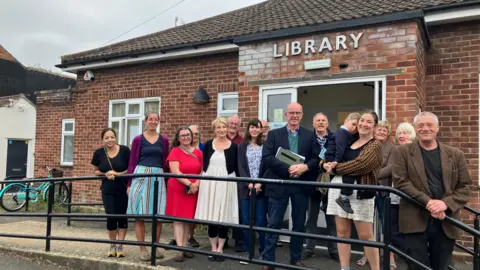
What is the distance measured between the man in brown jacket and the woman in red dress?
2.20m

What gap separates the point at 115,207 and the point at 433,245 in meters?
3.32

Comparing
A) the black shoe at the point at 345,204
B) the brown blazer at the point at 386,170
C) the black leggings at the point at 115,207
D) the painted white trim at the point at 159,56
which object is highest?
the painted white trim at the point at 159,56

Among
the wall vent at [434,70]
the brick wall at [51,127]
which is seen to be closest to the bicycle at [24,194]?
the brick wall at [51,127]

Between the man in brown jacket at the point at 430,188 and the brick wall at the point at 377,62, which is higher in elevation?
the brick wall at the point at 377,62

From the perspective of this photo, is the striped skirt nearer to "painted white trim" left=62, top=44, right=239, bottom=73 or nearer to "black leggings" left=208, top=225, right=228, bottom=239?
"black leggings" left=208, top=225, right=228, bottom=239

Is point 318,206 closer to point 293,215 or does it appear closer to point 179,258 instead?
point 293,215

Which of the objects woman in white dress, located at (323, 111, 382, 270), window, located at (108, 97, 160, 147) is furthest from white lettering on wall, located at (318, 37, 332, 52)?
window, located at (108, 97, 160, 147)

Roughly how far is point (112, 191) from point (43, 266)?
50.4 inches

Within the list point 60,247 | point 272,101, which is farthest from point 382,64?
point 60,247

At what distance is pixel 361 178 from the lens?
3525 millimetres

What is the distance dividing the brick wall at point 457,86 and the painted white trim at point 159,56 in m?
3.25

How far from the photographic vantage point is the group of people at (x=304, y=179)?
2957mm

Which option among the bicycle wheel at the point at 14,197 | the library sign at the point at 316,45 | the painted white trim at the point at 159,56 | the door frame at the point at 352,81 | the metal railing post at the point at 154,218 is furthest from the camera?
the bicycle wheel at the point at 14,197

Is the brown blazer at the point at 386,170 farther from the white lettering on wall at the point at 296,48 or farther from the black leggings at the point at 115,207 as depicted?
the black leggings at the point at 115,207
